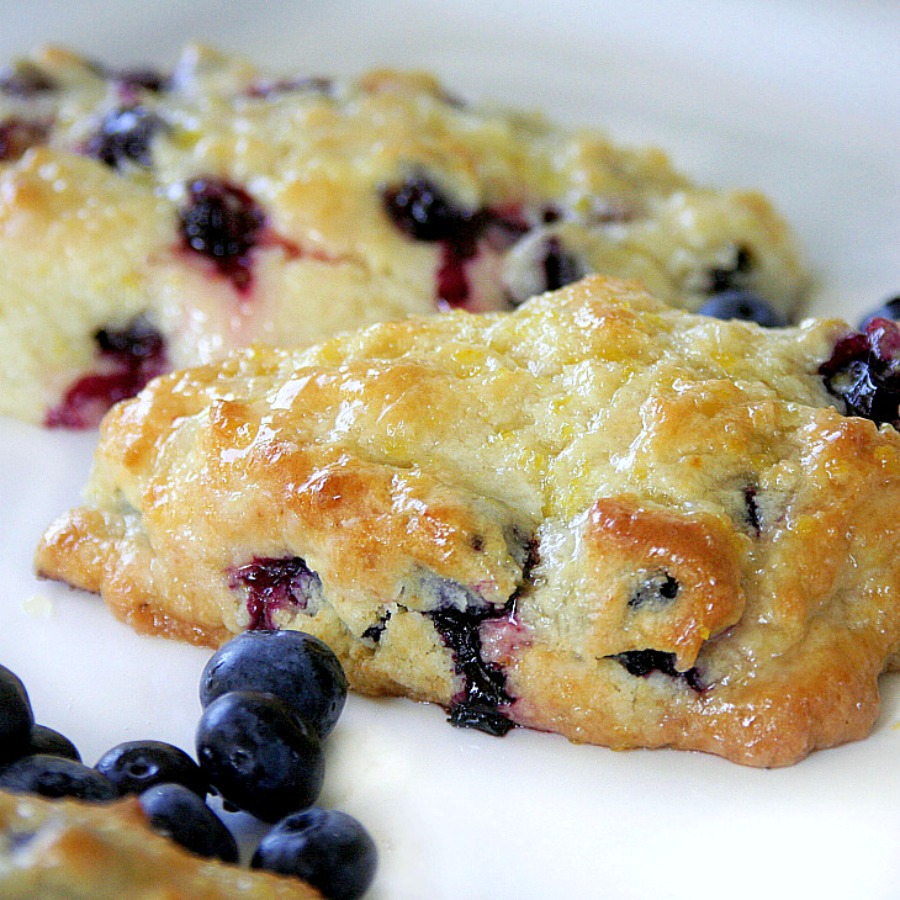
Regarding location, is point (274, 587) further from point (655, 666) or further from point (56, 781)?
point (655, 666)

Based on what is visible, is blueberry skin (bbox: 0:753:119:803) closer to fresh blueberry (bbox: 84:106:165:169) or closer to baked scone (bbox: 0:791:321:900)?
baked scone (bbox: 0:791:321:900)

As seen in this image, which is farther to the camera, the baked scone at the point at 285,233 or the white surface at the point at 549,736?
the baked scone at the point at 285,233

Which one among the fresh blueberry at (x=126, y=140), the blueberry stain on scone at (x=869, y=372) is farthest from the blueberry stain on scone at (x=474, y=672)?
the fresh blueberry at (x=126, y=140)

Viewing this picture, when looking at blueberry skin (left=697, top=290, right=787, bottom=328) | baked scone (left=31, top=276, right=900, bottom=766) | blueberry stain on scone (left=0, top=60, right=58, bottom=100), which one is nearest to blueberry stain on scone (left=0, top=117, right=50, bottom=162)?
blueberry stain on scone (left=0, top=60, right=58, bottom=100)

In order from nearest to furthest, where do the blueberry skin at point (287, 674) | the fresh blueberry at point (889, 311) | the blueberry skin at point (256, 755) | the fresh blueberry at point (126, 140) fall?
1. the blueberry skin at point (256, 755)
2. the blueberry skin at point (287, 674)
3. the fresh blueberry at point (889, 311)
4. the fresh blueberry at point (126, 140)

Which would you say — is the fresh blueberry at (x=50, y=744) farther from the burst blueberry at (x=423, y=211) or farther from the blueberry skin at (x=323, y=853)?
the burst blueberry at (x=423, y=211)
